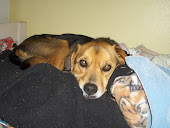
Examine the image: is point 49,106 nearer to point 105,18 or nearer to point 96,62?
point 96,62

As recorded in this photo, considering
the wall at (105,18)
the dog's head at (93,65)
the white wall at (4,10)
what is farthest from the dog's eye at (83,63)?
the white wall at (4,10)

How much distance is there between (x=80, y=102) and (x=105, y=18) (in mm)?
2826

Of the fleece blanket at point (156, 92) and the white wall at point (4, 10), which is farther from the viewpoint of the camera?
the white wall at point (4, 10)

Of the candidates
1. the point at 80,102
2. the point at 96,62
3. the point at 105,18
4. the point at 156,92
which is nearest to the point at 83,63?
the point at 96,62

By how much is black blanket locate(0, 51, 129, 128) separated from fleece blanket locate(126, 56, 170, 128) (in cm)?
33

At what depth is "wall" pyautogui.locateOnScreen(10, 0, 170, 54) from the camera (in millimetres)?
3574

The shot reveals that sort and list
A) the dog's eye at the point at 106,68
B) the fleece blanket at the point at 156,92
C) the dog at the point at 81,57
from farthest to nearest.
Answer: the dog's eye at the point at 106,68 < the dog at the point at 81,57 < the fleece blanket at the point at 156,92

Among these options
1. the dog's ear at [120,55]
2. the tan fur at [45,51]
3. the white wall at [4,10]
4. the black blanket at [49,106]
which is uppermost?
the white wall at [4,10]

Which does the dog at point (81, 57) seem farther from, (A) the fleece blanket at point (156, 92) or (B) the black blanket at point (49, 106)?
(A) the fleece blanket at point (156, 92)

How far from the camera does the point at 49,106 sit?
1.36 meters

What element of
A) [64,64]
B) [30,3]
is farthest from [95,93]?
[30,3]

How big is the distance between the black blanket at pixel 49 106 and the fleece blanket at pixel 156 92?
0.33 metres

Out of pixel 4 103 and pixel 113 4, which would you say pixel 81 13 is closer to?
pixel 113 4

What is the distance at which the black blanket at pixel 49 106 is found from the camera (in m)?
1.32
